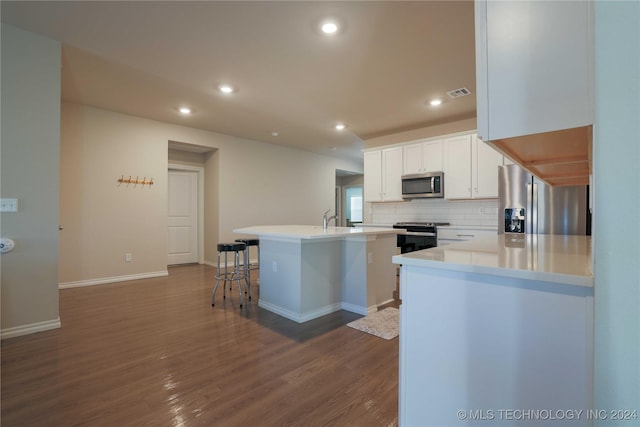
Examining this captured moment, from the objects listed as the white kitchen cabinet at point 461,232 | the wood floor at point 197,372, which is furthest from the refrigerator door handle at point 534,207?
the wood floor at point 197,372

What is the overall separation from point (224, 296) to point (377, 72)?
322 cm

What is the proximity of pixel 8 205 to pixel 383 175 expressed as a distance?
4905 millimetres

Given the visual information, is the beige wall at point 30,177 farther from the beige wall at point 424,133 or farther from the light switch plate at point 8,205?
the beige wall at point 424,133

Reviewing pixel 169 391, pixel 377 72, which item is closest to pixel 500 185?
pixel 377 72

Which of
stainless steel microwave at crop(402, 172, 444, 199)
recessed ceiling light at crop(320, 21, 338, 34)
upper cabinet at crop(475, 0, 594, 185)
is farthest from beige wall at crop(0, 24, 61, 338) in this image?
stainless steel microwave at crop(402, 172, 444, 199)

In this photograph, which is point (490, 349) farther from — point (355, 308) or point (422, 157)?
point (422, 157)

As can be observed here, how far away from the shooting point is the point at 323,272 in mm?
3176

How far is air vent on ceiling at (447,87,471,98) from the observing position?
3.69 meters

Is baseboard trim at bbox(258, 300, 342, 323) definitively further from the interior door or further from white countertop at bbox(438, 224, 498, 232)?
the interior door

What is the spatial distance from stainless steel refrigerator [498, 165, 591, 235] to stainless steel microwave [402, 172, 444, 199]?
3.05 feet

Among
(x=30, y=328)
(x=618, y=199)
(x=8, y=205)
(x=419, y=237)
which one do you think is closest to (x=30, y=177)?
(x=8, y=205)

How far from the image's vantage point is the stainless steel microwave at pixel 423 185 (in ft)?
15.7

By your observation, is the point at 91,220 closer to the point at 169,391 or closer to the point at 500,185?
the point at 169,391

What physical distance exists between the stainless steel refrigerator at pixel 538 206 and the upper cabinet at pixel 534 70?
283 cm
